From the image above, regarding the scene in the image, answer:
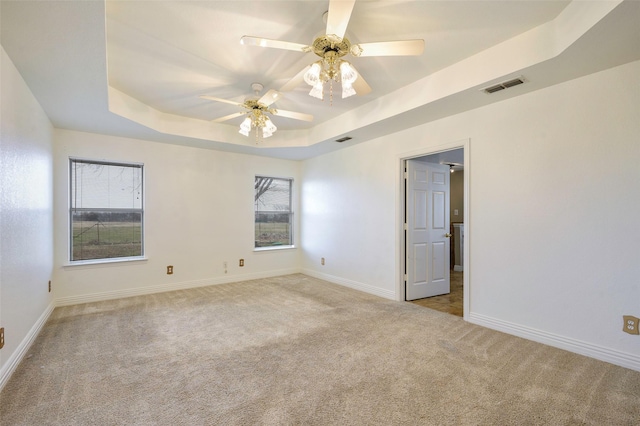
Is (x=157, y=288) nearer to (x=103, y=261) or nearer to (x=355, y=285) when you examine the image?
(x=103, y=261)

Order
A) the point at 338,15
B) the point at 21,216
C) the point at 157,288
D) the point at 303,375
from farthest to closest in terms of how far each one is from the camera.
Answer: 1. the point at 157,288
2. the point at 21,216
3. the point at 303,375
4. the point at 338,15

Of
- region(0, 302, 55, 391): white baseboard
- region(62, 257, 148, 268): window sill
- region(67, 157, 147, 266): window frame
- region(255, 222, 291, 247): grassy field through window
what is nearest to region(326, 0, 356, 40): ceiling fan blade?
region(0, 302, 55, 391): white baseboard

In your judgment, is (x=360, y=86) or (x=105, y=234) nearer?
(x=360, y=86)

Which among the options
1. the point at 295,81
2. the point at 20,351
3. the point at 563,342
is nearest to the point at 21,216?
the point at 20,351

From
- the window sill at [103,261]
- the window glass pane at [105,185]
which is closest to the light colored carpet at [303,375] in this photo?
the window sill at [103,261]

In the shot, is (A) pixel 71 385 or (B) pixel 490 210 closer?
(A) pixel 71 385

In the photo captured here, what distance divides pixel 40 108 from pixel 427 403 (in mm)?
4451

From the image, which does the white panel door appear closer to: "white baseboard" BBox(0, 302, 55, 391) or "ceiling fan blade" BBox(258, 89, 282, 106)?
"ceiling fan blade" BBox(258, 89, 282, 106)

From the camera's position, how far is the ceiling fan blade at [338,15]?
5.43 ft

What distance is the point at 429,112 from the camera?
131 inches

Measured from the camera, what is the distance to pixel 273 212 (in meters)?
5.96

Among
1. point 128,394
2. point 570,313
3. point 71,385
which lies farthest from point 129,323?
point 570,313

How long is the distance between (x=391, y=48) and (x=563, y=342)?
112 inches

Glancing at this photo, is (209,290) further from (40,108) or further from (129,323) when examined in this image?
(40,108)
